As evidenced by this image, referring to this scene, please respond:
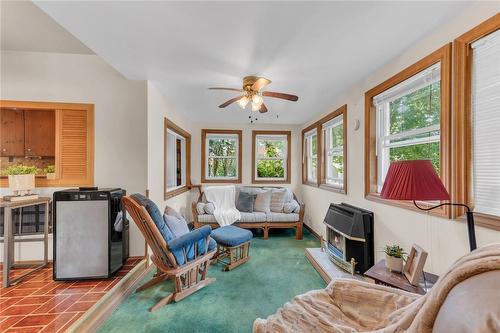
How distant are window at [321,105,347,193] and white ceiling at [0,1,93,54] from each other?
3.58m

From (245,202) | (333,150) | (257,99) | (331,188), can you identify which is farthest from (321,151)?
(257,99)

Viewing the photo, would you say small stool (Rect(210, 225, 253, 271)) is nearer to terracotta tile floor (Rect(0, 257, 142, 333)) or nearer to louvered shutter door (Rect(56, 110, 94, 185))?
terracotta tile floor (Rect(0, 257, 142, 333))

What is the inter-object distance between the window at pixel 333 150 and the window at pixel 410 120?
87 centimetres

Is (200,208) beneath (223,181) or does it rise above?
beneath

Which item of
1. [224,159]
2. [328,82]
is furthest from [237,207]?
[328,82]

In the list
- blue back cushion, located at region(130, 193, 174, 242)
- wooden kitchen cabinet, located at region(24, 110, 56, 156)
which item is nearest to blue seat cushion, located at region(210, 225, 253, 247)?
blue back cushion, located at region(130, 193, 174, 242)

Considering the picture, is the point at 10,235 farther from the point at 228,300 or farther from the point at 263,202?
the point at 263,202

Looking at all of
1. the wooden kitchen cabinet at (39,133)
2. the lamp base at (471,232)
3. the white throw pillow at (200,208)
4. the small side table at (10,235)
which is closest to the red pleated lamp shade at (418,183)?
the lamp base at (471,232)

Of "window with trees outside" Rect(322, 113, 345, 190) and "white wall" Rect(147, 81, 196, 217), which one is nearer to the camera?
"white wall" Rect(147, 81, 196, 217)

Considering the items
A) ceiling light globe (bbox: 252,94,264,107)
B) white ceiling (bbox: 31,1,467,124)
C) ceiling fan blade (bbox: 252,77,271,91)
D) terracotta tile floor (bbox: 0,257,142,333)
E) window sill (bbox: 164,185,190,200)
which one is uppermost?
white ceiling (bbox: 31,1,467,124)

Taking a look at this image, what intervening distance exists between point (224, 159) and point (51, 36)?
11.9 feet

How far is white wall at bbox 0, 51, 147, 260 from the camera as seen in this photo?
269cm

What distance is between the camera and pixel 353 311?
1.19m

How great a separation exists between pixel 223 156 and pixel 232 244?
285 centimetres
